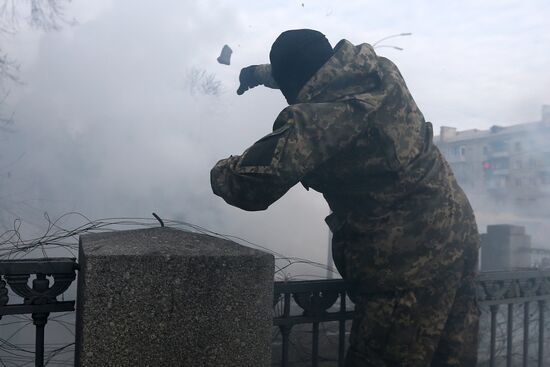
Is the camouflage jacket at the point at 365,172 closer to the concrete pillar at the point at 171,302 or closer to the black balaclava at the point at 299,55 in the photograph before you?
the black balaclava at the point at 299,55

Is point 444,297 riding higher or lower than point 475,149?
lower

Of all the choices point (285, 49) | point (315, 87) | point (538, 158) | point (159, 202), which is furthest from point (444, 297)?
point (538, 158)

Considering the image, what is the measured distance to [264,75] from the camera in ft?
8.26

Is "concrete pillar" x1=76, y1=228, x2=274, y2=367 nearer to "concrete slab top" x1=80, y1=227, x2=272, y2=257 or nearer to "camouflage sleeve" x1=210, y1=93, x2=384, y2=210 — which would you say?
"concrete slab top" x1=80, y1=227, x2=272, y2=257

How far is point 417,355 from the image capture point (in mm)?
2039

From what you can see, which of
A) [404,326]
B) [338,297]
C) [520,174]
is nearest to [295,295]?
[338,297]

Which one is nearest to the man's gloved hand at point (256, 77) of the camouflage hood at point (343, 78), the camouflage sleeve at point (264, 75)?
the camouflage sleeve at point (264, 75)

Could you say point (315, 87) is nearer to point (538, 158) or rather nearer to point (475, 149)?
point (538, 158)

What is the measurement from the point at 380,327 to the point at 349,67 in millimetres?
1005

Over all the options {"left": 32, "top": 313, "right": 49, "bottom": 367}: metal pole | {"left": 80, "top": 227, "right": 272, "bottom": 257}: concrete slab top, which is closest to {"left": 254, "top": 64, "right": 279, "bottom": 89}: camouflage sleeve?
{"left": 80, "top": 227, "right": 272, "bottom": 257}: concrete slab top

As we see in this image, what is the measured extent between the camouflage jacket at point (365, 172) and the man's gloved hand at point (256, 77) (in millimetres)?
585

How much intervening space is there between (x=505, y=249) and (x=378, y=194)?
814 cm

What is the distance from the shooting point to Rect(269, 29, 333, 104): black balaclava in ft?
6.56

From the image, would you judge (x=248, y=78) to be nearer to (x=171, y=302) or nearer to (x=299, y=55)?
(x=299, y=55)
